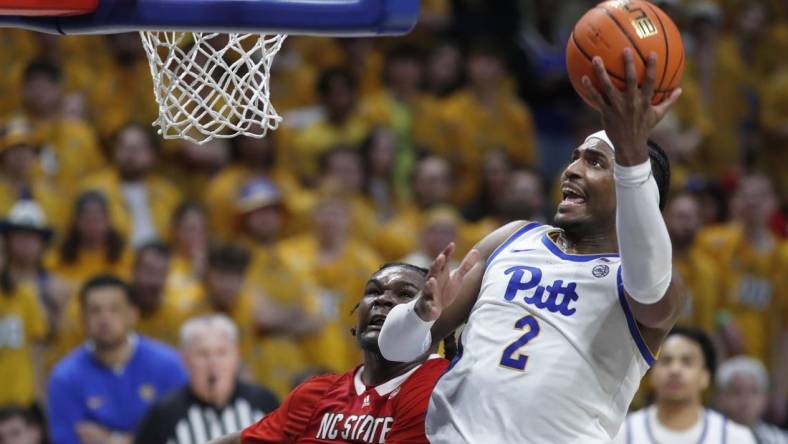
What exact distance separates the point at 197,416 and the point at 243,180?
2330 millimetres

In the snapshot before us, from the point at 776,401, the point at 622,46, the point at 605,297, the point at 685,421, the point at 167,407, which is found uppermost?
the point at 622,46

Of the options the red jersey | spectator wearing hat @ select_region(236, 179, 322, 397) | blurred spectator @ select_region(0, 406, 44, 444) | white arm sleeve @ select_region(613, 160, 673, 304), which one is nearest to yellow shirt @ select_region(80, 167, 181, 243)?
spectator wearing hat @ select_region(236, 179, 322, 397)

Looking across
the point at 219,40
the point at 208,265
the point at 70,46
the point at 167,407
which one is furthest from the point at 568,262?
the point at 70,46

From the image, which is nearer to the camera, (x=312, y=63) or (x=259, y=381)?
(x=259, y=381)

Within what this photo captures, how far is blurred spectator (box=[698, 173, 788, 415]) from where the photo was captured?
366 inches

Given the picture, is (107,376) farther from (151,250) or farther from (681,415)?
(681,415)

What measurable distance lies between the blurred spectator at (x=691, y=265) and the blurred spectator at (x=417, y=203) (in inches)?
56.6

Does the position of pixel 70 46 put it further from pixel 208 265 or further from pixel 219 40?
pixel 219 40

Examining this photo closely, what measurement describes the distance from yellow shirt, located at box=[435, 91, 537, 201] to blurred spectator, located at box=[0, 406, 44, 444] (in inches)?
149

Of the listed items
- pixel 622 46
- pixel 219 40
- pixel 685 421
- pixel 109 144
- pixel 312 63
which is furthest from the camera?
pixel 312 63

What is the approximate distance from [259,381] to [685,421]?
2507mm

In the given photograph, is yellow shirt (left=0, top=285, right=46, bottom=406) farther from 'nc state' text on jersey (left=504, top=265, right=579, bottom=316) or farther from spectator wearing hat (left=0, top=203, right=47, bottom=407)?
'nc state' text on jersey (left=504, top=265, right=579, bottom=316)

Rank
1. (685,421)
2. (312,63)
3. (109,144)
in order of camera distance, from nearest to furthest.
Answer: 1. (685,421)
2. (109,144)
3. (312,63)

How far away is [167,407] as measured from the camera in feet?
22.6
